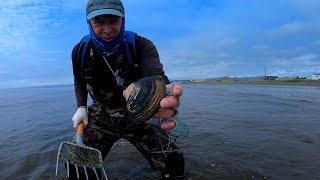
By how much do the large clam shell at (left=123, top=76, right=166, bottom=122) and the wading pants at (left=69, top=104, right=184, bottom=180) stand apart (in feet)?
6.34

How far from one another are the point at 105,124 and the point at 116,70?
0.97 meters

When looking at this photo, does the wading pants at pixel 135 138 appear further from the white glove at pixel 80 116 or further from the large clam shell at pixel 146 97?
the large clam shell at pixel 146 97

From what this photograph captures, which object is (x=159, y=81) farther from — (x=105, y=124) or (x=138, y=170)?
(x=138, y=170)

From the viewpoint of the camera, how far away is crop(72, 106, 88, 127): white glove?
5527 millimetres

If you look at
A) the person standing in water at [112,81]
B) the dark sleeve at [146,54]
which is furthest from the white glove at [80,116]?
the dark sleeve at [146,54]

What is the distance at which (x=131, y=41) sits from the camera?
5125 mm

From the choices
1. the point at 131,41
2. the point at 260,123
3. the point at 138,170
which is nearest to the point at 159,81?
the point at 131,41

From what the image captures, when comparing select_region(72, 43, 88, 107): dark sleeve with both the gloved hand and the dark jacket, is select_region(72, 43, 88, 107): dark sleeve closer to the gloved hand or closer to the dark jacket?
the dark jacket

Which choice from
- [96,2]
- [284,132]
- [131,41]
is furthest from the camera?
[284,132]

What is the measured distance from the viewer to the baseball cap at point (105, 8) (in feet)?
15.1

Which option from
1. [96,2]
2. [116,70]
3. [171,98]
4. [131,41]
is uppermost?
[96,2]

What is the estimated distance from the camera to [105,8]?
15.1ft

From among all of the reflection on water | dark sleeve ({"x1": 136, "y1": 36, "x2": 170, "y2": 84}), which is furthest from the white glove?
the reflection on water

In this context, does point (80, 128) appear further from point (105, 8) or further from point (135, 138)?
point (105, 8)
